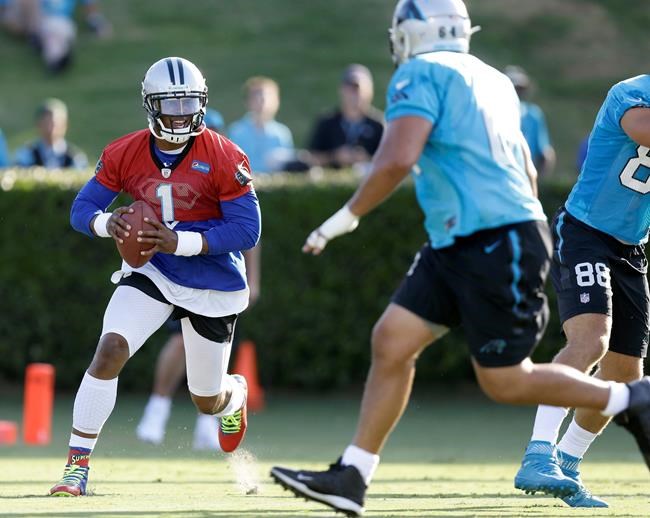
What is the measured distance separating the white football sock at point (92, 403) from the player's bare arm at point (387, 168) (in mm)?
1997

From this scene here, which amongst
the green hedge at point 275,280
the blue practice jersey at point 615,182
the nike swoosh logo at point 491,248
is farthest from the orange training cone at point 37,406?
the nike swoosh logo at point 491,248

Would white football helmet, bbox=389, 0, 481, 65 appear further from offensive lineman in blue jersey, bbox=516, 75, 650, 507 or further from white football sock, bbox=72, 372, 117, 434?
white football sock, bbox=72, 372, 117, 434

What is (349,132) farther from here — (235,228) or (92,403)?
(92,403)

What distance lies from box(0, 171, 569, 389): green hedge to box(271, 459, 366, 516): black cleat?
705cm

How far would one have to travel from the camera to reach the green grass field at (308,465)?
21.6ft

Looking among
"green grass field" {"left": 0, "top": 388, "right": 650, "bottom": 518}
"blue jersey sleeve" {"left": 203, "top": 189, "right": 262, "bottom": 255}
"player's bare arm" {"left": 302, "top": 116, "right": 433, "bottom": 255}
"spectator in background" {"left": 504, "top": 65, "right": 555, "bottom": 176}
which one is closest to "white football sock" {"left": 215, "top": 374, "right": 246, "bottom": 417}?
"green grass field" {"left": 0, "top": 388, "right": 650, "bottom": 518}

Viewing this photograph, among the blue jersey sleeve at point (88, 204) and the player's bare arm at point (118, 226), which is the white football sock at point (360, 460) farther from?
the blue jersey sleeve at point (88, 204)

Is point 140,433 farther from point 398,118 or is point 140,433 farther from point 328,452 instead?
point 398,118

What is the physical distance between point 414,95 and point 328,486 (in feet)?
5.44

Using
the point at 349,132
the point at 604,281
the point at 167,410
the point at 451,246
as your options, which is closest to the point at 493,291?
the point at 451,246

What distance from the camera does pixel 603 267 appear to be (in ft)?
22.9

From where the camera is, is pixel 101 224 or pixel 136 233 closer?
pixel 136 233

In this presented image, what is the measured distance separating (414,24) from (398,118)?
20.4 inches

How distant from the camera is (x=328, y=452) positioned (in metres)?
10.2
